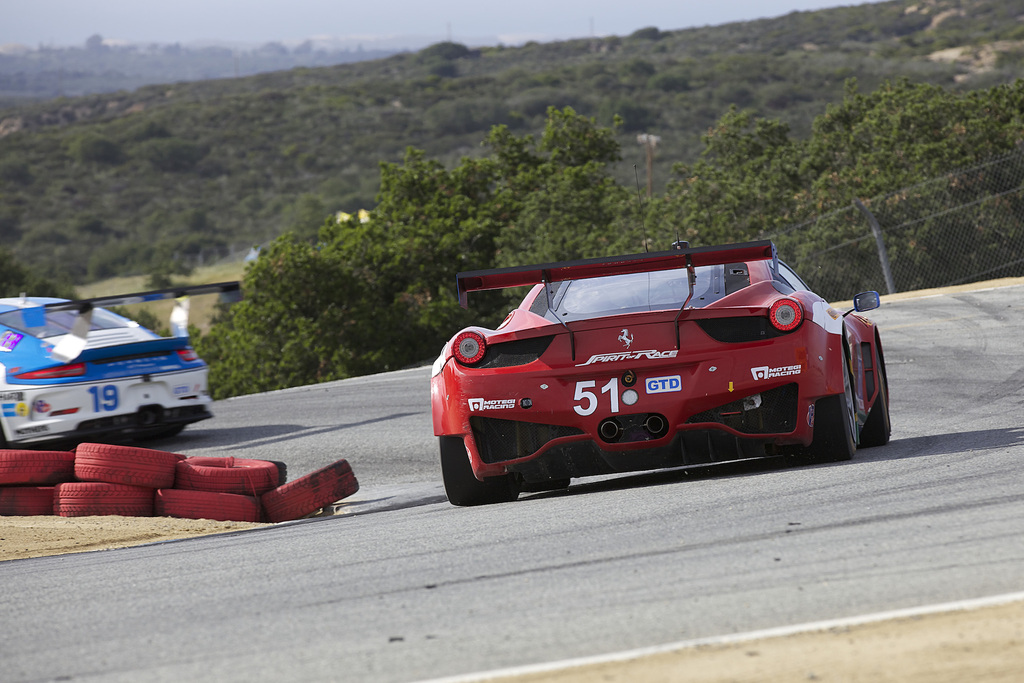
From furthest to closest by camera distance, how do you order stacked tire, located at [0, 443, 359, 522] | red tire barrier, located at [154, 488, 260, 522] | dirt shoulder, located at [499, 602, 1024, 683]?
stacked tire, located at [0, 443, 359, 522] → red tire barrier, located at [154, 488, 260, 522] → dirt shoulder, located at [499, 602, 1024, 683]

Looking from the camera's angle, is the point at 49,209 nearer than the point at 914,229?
No

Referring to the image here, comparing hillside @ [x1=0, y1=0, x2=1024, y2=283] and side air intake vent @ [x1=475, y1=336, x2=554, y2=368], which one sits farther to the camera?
hillside @ [x1=0, y1=0, x2=1024, y2=283]

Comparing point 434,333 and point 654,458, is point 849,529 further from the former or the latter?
point 434,333

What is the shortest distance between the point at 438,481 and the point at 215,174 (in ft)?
319

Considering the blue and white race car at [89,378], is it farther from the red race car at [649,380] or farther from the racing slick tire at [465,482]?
the red race car at [649,380]

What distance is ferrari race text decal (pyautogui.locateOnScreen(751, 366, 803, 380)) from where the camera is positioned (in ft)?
19.1

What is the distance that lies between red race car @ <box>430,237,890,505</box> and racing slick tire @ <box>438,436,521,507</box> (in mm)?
41

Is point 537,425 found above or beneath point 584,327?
beneath

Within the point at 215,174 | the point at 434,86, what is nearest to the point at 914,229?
the point at 215,174

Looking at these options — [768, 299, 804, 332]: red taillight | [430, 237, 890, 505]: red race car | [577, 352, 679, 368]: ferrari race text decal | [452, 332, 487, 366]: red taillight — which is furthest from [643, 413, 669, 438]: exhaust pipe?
[452, 332, 487, 366]: red taillight

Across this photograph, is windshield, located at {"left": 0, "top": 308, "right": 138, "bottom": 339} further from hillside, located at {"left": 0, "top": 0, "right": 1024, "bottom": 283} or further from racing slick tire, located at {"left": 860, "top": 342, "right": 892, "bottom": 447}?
hillside, located at {"left": 0, "top": 0, "right": 1024, "bottom": 283}

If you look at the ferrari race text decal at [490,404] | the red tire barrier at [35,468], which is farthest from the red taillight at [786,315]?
the red tire barrier at [35,468]

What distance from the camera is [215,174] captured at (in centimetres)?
10138

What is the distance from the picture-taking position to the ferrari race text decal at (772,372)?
5820 mm
